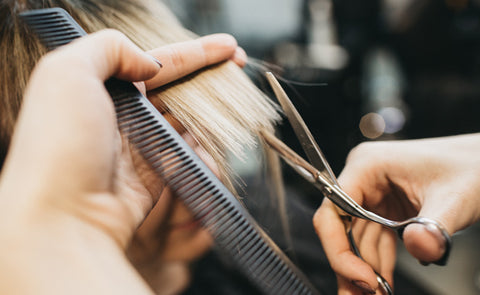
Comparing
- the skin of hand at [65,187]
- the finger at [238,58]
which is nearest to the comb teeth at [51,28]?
the skin of hand at [65,187]

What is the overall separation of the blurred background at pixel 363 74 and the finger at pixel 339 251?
2.16 ft

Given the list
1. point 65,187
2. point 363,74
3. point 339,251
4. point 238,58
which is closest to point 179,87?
point 238,58

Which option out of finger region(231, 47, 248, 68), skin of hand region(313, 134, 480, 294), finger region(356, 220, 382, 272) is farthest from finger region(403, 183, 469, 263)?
finger region(231, 47, 248, 68)

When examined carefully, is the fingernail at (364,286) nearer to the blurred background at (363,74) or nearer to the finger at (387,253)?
the finger at (387,253)

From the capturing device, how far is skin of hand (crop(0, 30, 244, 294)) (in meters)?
0.30

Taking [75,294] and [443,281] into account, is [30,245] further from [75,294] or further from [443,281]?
[443,281]

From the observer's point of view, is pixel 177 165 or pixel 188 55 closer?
pixel 177 165

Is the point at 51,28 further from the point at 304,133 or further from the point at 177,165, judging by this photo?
the point at 304,133

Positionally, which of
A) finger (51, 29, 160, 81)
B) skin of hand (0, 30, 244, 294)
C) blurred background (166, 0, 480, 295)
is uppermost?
finger (51, 29, 160, 81)

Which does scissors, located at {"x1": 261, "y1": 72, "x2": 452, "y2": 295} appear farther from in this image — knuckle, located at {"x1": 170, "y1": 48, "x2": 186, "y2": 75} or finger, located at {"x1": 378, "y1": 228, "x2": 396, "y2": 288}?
knuckle, located at {"x1": 170, "y1": 48, "x2": 186, "y2": 75}

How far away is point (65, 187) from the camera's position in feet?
1.04

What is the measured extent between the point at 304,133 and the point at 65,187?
38 centimetres

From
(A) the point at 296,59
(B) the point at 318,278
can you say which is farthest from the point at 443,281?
(A) the point at 296,59

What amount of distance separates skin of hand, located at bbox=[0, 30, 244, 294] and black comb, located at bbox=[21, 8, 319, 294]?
64mm
